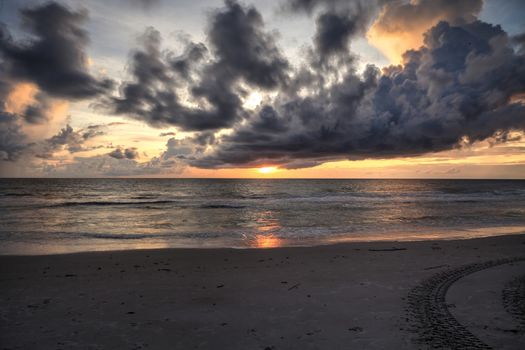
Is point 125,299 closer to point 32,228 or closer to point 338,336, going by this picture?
point 338,336

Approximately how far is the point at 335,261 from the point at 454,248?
21.4 feet

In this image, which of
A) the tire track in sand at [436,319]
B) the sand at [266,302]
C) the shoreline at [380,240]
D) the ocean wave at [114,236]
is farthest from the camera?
the ocean wave at [114,236]

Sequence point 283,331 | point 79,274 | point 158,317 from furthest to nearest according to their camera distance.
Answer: point 79,274, point 158,317, point 283,331

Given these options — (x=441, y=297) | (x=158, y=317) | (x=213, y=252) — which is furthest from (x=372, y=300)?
(x=213, y=252)

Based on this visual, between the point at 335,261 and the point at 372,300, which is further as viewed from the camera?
the point at 335,261

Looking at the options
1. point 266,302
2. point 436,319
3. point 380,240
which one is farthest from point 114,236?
point 436,319

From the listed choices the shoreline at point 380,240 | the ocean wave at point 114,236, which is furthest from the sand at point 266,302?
the ocean wave at point 114,236

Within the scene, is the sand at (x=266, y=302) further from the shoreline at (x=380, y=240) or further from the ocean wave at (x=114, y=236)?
the ocean wave at (x=114, y=236)

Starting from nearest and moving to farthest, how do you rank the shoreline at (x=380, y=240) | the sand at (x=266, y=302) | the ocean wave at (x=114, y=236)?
the sand at (x=266, y=302) < the shoreline at (x=380, y=240) < the ocean wave at (x=114, y=236)

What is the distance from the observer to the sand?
19.7 feet

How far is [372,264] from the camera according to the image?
11.9 meters

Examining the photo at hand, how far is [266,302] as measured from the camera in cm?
797

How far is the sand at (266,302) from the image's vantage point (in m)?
6.02

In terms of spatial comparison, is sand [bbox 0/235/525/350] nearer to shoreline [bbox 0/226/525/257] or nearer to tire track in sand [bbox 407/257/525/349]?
tire track in sand [bbox 407/257/525/349]
